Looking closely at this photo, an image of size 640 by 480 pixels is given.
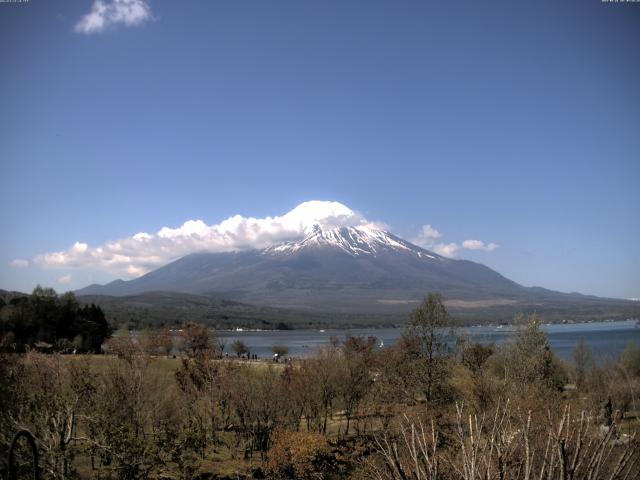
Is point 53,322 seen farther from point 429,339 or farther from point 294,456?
point 294,456

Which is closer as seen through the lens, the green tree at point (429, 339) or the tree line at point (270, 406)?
the tree line at point (270, 406)

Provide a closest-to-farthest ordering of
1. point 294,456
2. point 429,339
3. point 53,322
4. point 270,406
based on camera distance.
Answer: point 294,456
point 270,406
point 429,339
point 53,322

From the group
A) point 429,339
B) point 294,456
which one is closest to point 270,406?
point 294,456

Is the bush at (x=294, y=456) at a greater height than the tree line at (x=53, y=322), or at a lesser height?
lesser

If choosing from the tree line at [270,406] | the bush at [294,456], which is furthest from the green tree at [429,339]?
the bush at [294,456]

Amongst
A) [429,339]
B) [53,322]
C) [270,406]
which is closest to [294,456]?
[270,406]

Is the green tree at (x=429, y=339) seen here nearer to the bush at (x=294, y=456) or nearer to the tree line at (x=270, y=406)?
→ the tree line at (x=270, y=406)

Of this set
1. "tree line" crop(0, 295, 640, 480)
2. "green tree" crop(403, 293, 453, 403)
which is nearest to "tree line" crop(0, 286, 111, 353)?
"tree line" crop(0, 295, 640, 480)

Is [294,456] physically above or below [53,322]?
below

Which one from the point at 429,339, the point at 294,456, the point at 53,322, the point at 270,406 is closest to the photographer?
the point at 294,456

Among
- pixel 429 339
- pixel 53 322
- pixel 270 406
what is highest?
pixel 429 339

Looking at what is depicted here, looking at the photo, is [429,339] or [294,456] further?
[429,339]

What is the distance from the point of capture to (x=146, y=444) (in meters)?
22.2

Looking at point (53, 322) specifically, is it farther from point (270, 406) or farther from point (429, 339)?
point (429, 339)
